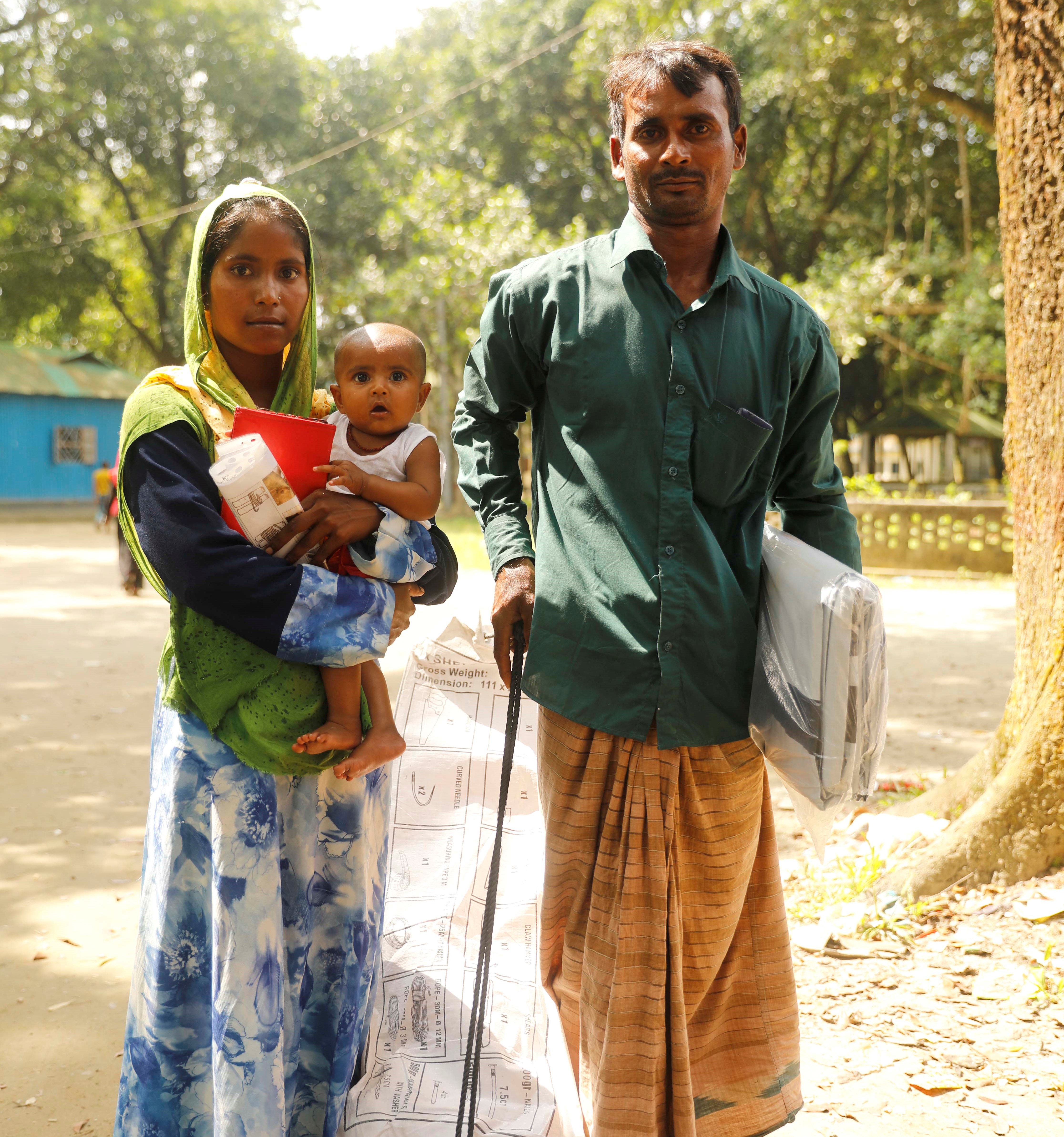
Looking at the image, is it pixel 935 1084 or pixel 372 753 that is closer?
pixel 372 753

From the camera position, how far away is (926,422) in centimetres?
2244

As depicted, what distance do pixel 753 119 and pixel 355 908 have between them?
19.6 meters

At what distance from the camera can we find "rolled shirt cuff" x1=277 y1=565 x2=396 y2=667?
5.76 ft

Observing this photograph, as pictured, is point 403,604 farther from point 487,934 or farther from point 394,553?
point 487,934

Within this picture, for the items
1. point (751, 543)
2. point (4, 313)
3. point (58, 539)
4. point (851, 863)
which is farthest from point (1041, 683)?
point (4, 313)

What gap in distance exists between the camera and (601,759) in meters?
1.99

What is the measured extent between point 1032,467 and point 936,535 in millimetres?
9476

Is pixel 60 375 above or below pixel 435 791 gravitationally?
above

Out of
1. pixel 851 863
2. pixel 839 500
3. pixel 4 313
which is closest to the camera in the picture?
pixel 839 500

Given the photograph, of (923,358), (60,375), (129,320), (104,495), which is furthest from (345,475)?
(60,375)

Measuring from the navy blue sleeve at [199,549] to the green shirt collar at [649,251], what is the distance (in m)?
0.87

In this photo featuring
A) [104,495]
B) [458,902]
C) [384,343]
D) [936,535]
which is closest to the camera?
[384,343]

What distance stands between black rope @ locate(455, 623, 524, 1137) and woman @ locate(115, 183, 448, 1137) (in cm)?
29

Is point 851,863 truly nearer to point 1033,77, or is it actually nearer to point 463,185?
point 1033,77
